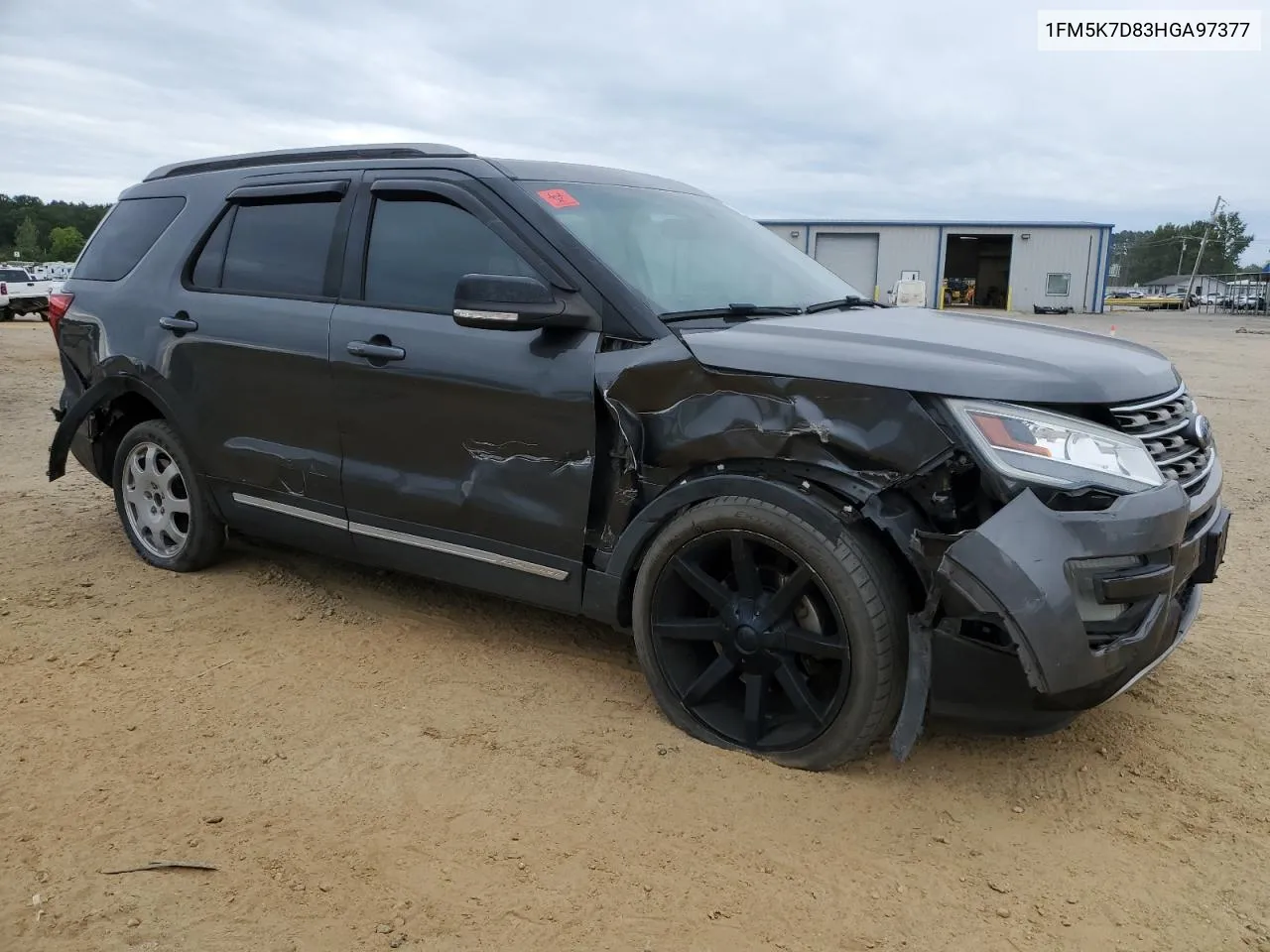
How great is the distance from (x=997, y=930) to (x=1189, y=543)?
1214mm

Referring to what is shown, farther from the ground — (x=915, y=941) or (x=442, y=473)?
(x=442, y=473)

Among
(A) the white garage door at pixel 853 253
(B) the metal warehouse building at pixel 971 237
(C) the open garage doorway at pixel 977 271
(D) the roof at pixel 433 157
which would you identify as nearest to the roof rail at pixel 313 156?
(D) the roof at pixel 433 157

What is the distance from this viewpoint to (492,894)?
2.39 metres

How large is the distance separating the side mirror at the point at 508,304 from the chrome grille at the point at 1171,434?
1655 millimetres

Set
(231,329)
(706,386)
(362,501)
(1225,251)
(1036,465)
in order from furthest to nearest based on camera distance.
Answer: (1225,251)
(231,329)
(362,501)
(706,386)
(1036,465)

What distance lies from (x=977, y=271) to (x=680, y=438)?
2119 inches

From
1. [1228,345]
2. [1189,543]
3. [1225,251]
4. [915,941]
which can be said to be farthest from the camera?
[1225,251]

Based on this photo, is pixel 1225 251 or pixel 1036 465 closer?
pixel 1036 465

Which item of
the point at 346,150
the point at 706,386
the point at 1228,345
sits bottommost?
the point at 1228,345

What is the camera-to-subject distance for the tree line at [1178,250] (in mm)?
102500

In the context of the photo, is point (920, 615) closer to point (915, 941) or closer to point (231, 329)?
point (915, 941)

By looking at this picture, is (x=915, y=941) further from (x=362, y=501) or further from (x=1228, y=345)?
(x=1228, y=345)

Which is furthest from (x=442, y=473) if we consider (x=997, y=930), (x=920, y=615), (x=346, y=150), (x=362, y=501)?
(x=997, y=930)

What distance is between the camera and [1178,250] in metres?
111
